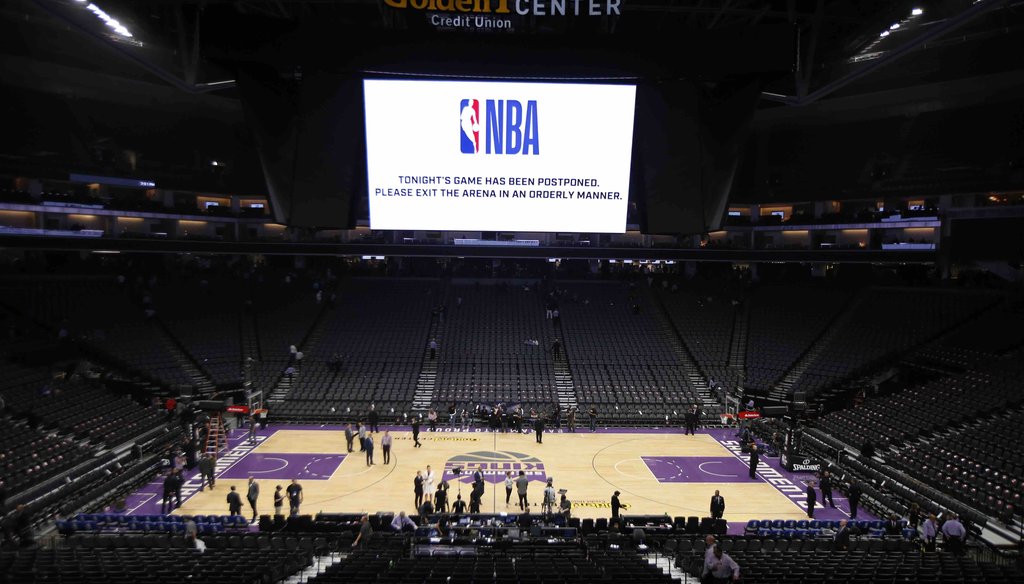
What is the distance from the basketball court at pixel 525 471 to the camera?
18.8m

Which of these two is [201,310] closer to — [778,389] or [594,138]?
[594,138]

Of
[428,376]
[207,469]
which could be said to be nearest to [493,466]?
[207,469]

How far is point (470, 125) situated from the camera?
645 inches

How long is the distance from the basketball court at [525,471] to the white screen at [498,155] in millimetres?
8797

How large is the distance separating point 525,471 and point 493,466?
4.12 feet

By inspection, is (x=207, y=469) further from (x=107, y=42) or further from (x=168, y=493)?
(x=107, y=42)

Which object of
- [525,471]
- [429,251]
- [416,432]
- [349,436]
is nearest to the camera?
[525,471]

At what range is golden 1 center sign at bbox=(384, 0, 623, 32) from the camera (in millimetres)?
14930

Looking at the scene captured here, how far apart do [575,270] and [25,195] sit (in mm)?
30540

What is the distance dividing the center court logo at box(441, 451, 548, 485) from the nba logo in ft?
35.2

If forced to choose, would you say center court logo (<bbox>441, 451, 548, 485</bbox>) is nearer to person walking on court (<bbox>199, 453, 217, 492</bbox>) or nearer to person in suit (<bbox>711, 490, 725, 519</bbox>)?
person in suit (<bbox>711, 490, 725, 519</bbox>)

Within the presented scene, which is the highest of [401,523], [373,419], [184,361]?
[184,361]

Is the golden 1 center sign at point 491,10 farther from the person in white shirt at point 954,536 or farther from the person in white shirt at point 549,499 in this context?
the person in white shirt at point 954,536

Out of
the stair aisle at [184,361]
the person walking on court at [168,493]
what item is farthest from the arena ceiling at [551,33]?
the stair aisle at [184,361]
